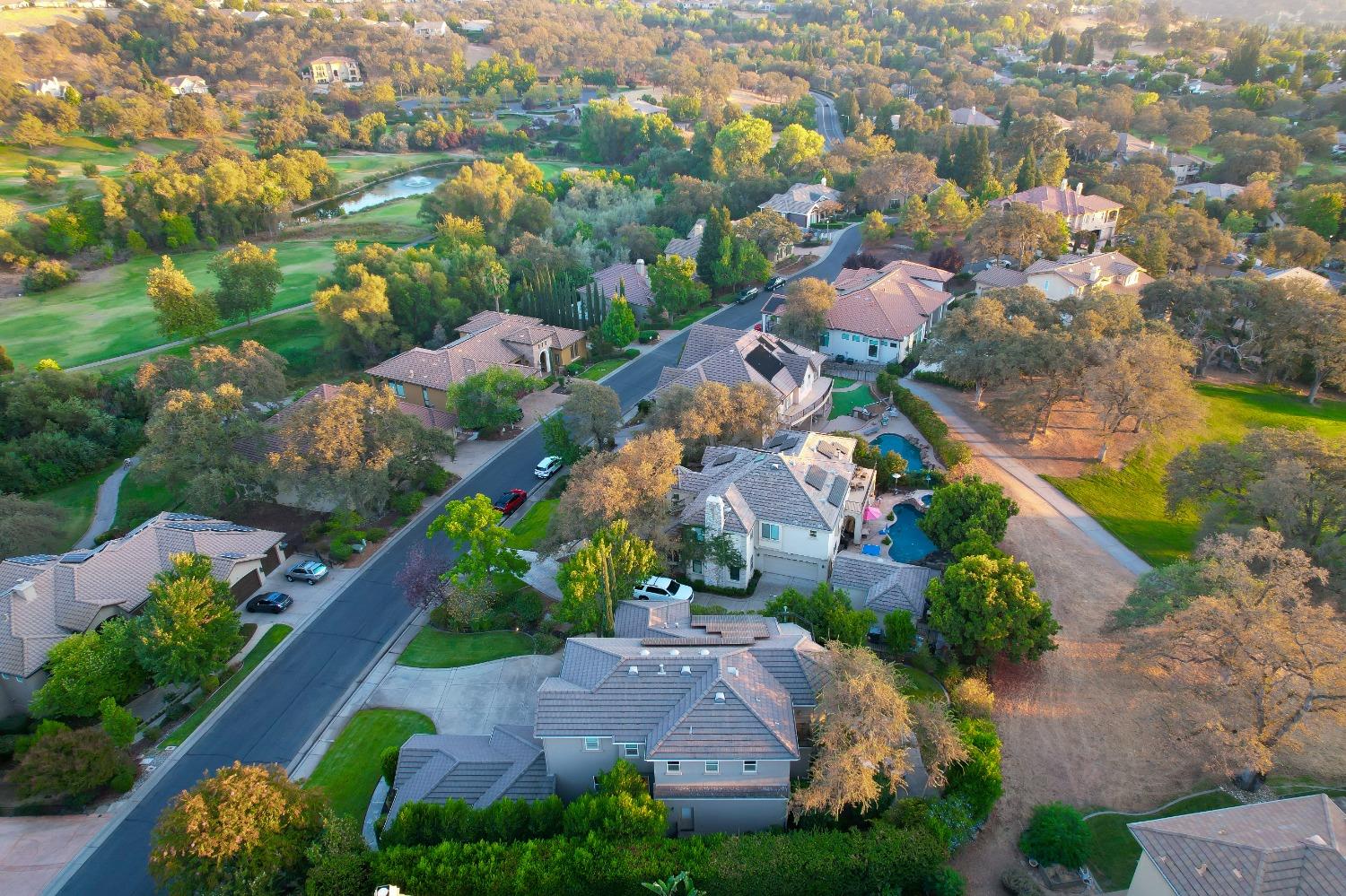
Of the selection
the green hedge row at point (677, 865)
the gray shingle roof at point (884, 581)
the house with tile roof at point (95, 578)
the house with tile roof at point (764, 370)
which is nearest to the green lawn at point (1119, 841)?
the green hedge row at point (677, 865)

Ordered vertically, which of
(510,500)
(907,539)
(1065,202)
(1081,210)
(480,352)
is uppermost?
(1065,202)

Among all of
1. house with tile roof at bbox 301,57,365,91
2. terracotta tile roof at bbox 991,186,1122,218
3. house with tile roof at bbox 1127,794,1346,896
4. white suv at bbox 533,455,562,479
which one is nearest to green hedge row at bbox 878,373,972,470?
white suv at bbox 533,455,562,479

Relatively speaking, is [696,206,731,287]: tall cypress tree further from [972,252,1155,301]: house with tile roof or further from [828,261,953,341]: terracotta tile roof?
[972,252,1155,301]: house with tile roof

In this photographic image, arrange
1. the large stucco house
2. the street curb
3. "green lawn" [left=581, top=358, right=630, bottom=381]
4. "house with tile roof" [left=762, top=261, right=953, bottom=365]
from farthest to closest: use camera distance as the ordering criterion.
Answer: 1. "green lawn" [left=581, top=358, right=630, bottom=381]
2. "house with tile roof" [left=762, top=261, right=953, bottom=365]
3. the street curb
4. the large stucco house

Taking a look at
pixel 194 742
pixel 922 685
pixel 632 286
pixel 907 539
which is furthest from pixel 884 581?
pixel 632 286

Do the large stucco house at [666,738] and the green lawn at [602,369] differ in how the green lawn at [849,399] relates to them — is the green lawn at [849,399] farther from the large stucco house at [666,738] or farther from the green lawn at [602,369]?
the large stucco house at [666,738]

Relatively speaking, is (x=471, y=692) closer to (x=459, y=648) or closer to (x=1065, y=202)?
(x=459, y=648)

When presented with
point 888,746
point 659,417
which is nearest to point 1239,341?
point 659,417
